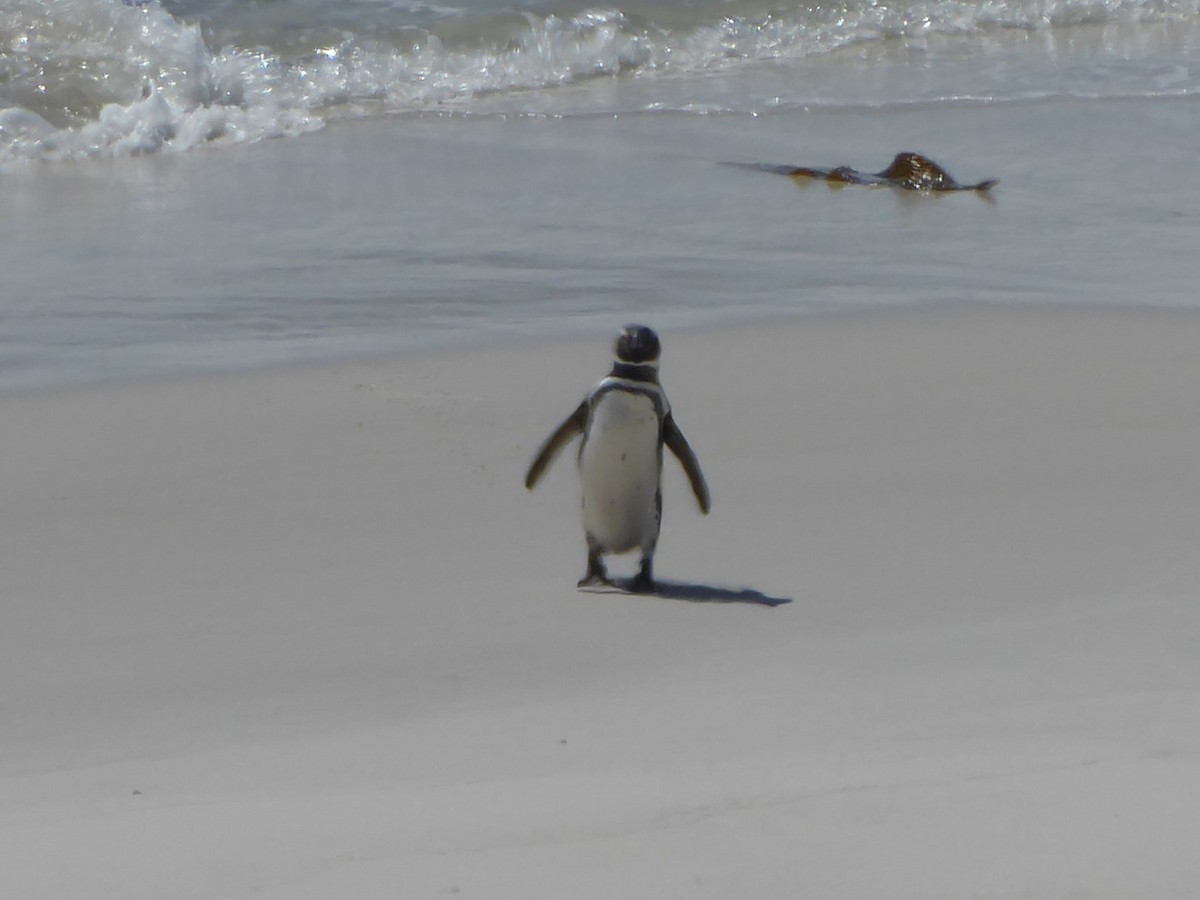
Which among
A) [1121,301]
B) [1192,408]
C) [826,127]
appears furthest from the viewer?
[826,127]

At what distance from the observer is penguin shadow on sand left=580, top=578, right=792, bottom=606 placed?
10.0 feet

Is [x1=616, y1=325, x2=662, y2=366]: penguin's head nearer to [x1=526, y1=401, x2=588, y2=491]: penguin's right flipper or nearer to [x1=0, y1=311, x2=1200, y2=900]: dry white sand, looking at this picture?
[x1=526, y1=401, x2=588, y2=491]: penguin's right flipper

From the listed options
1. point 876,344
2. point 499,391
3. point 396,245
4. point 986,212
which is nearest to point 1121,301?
point 876,344

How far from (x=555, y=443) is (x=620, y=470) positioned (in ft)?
0.48

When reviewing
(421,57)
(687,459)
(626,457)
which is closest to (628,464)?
(626,457)

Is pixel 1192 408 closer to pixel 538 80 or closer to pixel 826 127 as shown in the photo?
pixel 826 127

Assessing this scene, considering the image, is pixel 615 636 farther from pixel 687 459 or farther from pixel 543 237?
pixel 543 237

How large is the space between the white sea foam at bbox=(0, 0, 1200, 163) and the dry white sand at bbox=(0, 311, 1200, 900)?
14.5 feet

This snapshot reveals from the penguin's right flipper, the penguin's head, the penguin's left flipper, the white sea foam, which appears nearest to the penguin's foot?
the penguin's left flipper

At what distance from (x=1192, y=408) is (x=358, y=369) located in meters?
2.04

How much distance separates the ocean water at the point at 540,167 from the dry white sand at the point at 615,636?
2.09 ft

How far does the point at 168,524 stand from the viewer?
338 cm

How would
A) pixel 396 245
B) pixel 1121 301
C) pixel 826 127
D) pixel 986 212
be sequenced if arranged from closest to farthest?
1. pixel 1121 301
2. pixel 396 245
3. pixel 986 212
4. pixel 826 127

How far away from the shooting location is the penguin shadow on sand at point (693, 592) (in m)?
3.05
